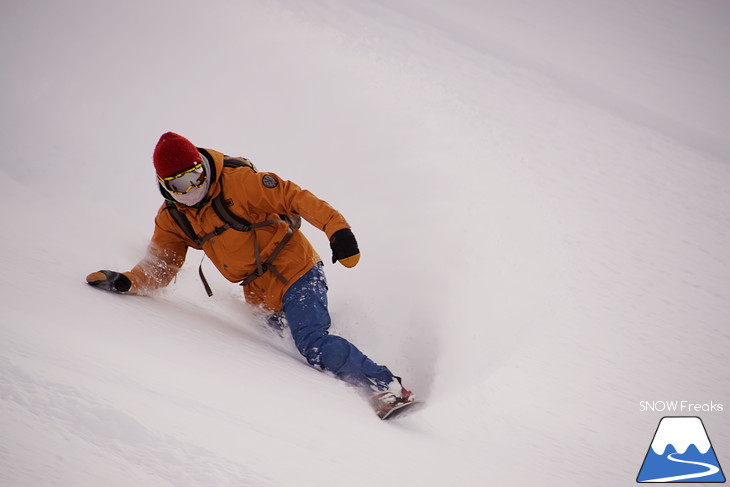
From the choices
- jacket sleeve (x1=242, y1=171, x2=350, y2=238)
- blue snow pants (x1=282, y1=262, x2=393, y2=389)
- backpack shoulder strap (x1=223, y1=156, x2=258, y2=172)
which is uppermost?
backpack shoulder strap (x1=223, y1=156, x2=258, y2=172)

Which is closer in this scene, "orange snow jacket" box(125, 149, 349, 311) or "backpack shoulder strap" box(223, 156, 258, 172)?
"orange snow jacket" box(125, 149, 349, 311)

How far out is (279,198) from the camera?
2.37 metres

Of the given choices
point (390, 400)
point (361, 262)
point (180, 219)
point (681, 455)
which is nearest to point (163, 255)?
point (180, 219)

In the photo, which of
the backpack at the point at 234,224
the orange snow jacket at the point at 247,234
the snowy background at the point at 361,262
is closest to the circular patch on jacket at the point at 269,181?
the orange snow jacket at the point at 247,234

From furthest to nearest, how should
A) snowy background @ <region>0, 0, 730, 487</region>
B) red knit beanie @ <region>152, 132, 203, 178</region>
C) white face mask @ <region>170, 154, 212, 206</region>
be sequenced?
white face mask @ <region>170, 154, 212, 206</region> < red knit beanie @ <region>152, 132, 203, 178</region> < snowy background @ <region>0, 0, 730, 487</region>

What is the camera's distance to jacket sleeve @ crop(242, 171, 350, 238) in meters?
2.33

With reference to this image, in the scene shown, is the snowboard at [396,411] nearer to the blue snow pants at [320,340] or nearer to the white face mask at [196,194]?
the blue snow pants at [320,340]

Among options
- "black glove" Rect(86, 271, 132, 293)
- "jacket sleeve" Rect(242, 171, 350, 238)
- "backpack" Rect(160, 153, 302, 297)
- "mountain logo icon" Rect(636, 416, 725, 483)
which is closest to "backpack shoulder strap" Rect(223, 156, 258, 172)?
"backpack" Rect(160, 153, 302, 297)

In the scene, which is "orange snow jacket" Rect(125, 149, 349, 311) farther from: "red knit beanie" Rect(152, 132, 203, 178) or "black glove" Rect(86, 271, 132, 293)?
"red knit beanie" Rect(152, 132, 203, 178)

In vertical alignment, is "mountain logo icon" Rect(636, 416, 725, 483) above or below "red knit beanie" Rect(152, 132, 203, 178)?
below

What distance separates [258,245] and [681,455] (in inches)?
91.2

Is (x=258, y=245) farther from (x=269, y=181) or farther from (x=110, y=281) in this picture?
(x=110, y=281)

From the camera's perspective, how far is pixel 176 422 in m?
1.25

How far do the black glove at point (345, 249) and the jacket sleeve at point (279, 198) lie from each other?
0.11 m
